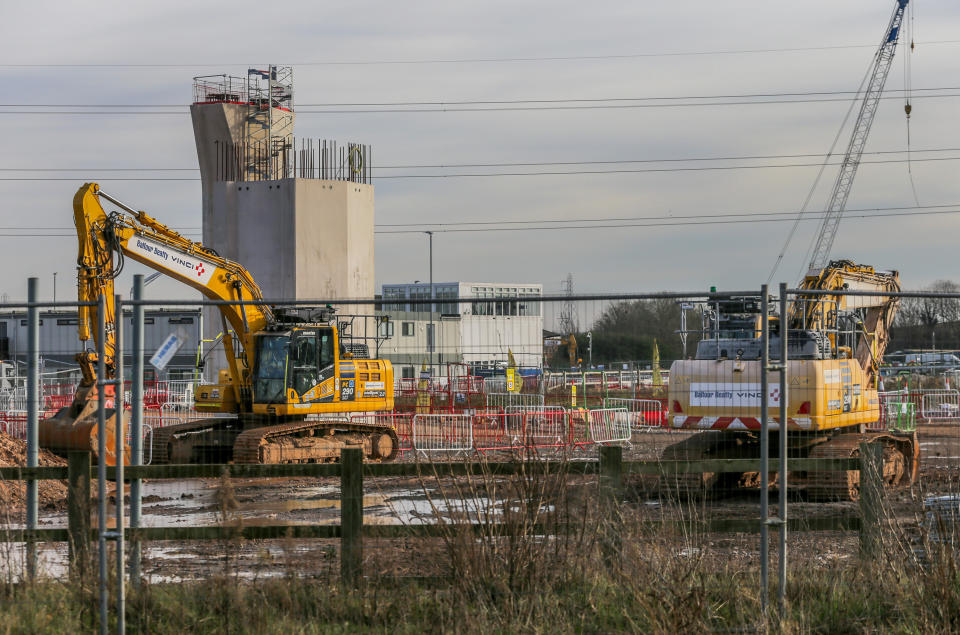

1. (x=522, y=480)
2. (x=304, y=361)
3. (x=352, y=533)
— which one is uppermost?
(x=304, y=361)

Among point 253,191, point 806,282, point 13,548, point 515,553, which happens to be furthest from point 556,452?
point 253,191

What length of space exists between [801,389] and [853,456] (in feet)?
4.05

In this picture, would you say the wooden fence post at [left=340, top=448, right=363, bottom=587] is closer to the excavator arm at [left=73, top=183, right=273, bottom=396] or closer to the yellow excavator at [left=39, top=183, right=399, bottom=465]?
the excavator arm at [left=73, top=183, right=273, bottom=396]

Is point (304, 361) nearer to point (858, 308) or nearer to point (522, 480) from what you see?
point (858, 308)

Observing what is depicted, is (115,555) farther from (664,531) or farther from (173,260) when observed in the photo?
(173,260)

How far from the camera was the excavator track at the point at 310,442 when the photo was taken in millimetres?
18031

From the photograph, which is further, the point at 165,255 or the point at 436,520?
the point at 165,255

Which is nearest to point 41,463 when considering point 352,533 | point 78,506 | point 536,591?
point 78,506

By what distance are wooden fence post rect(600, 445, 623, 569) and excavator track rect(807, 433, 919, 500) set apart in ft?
14.8

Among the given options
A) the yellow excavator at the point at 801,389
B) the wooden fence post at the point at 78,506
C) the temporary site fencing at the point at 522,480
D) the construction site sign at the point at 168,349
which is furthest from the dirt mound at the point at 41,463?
the yellow excavator at the point at 801,389

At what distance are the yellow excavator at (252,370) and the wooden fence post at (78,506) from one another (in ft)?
33.3

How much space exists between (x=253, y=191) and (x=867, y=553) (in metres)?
43.6

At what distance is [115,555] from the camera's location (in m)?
6.91

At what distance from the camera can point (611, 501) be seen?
7488 millimetres
